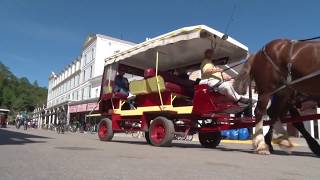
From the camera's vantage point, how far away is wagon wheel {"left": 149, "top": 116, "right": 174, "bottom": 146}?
1054 centimetres

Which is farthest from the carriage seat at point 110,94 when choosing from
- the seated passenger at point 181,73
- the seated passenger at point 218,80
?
the seated passenger at point 218,80

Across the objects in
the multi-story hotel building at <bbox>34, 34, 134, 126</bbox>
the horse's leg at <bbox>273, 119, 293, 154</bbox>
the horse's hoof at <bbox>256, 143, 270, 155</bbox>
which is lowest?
the horse's hoof at <bbox>256, 143, 270, 155</bbox>

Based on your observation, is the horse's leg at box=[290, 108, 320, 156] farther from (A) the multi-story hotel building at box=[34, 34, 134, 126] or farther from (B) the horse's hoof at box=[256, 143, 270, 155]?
(A) the multi-story hotel building at box=[34, 34, 134, 126]

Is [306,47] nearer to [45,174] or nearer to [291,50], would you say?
[291,50]

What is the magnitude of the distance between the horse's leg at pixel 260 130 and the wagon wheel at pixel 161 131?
2.41 m

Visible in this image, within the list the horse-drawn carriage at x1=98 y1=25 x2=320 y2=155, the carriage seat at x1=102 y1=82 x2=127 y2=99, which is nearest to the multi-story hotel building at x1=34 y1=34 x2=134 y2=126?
the carriage seat at x1=102 y1=82 x2=127 y2=99

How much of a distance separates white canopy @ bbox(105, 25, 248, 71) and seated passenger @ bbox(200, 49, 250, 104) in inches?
20.1

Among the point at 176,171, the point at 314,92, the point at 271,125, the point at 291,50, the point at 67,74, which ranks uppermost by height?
the point at 67,74

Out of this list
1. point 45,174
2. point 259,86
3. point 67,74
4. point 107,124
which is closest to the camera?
point 45,174

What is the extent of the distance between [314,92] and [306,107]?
5.01 ft

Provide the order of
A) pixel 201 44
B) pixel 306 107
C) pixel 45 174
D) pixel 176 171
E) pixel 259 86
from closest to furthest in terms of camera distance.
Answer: pixel 45 174 → pixel 176 171 → pixel 259 86 → pixel 306 107 → pixel 201 44

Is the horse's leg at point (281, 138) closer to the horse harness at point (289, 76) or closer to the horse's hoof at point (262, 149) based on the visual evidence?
the horse's hoof at point (262, 149)

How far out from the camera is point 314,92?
8.28m

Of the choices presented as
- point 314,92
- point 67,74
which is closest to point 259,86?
point 314,92
